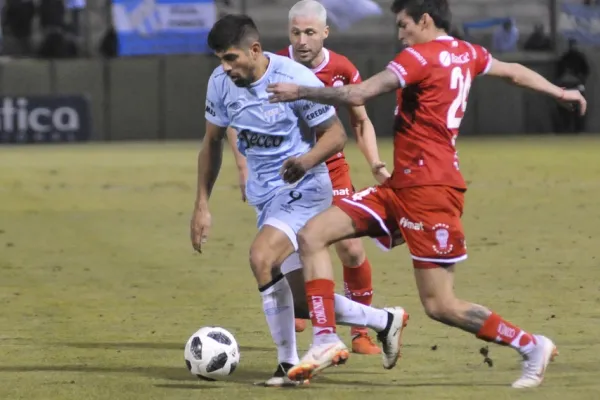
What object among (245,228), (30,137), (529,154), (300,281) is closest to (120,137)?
(30,137)

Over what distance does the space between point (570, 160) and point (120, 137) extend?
365 inches

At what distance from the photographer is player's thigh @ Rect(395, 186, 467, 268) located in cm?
697

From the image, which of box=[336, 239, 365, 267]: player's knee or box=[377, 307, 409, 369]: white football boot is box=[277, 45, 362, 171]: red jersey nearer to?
box=[336, 239, 365, 267]: player's knee

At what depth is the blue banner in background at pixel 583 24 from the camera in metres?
28.0

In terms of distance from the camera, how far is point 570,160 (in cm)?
2223

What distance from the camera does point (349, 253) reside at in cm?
852

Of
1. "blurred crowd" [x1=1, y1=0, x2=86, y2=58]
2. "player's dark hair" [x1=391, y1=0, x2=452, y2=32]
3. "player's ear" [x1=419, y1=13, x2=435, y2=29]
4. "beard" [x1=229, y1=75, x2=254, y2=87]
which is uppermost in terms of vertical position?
"player's dark hair" [x1=391, y1=0, x2=452, y2=32]

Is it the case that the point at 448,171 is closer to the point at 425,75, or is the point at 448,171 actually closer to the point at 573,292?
the point at 425,75

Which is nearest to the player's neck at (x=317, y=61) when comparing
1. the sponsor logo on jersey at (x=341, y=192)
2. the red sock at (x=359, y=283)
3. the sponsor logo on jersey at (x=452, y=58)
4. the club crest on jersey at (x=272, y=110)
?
the sponsor logo on jersey at (x=341, y=192)

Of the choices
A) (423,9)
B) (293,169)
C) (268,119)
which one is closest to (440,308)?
(293,169)

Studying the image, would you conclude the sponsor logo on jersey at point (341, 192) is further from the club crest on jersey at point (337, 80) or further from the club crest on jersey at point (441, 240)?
the club crest on jersey at point (441, 240)

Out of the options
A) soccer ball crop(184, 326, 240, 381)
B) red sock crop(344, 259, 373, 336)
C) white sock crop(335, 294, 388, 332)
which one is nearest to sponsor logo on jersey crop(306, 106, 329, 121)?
white sock crop(335, 294, 388, 332)

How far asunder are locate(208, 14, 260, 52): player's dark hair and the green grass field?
1671 millimetres

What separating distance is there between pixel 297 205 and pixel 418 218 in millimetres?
760
